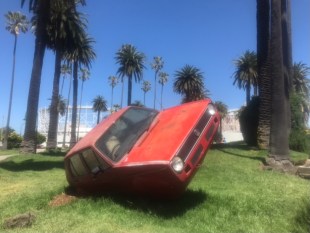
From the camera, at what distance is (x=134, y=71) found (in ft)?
201

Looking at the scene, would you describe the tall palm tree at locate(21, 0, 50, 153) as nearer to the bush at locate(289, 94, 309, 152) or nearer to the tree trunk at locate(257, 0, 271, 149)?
the tree trunk at locate(257, 0, 271, 149)

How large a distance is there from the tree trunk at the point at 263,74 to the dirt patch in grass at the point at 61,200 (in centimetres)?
1258

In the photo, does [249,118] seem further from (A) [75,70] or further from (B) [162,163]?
(A) [75,70]

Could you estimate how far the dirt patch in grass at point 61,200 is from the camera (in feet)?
26.1

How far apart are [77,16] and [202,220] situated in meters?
36.9

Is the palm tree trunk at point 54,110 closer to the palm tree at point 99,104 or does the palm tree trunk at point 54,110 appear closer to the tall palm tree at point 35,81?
the tall palm tree at point 35,81

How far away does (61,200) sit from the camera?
26.7ft

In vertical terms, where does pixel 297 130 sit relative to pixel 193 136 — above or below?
above

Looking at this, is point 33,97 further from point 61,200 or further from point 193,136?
point 193,136

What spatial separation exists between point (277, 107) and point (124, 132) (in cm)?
854

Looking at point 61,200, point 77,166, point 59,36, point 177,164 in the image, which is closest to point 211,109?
point 177,164

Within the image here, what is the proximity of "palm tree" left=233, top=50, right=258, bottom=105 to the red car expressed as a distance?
177 ft

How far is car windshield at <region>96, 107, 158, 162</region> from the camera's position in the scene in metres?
7.33

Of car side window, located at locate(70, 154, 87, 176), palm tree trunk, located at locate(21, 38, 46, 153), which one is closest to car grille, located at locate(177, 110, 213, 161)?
car side window, located at locate(70, 154, 87, 176)
